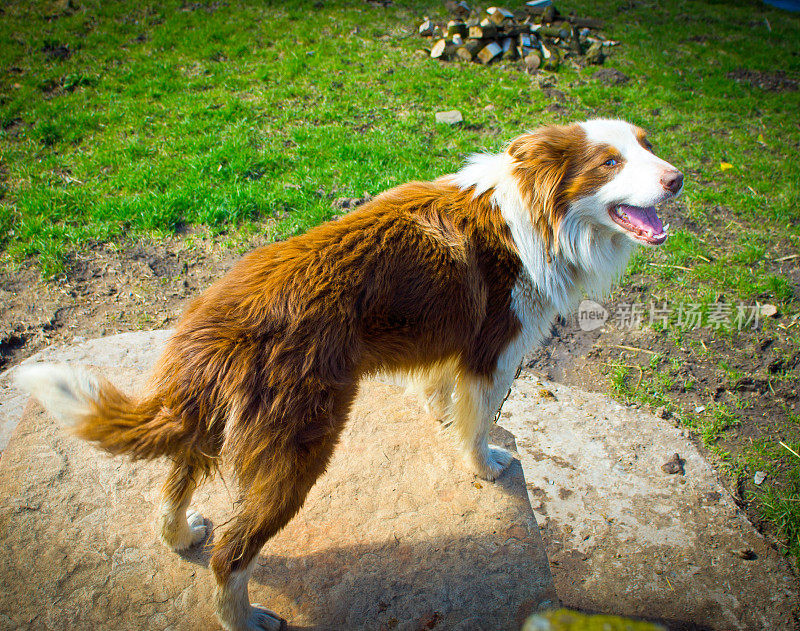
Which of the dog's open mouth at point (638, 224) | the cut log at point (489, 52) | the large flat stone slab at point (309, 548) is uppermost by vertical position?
the dog's open mouth at point (638, 224)

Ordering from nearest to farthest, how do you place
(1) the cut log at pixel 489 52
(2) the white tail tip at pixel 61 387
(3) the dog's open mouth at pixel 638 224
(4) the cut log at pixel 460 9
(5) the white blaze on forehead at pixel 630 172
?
(2) the white tail tip at pixel 61 387 → (5) the white blaze on forehead at pixel 630 172 → (3) the dog's open mouth at pixel 638 224 → (1) the cut log at pixel 489 52 → (4) the cut log at pixel 460 9

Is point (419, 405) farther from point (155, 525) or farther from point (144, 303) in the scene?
point (144, 303)

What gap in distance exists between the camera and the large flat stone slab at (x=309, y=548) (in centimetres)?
240

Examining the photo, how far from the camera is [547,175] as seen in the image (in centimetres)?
275

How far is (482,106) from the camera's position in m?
6.90

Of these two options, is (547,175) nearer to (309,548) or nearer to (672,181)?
(672,181)

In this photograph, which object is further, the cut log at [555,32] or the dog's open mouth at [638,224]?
the cut log at [555,32]

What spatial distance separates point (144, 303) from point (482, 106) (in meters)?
4.68

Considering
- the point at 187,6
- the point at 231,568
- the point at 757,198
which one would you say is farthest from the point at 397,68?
the point at 231,568

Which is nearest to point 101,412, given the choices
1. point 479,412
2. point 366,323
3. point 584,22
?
point 366,323

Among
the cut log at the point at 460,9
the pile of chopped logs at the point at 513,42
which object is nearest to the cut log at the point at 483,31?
the pile of chopped logs at the point at 513,42

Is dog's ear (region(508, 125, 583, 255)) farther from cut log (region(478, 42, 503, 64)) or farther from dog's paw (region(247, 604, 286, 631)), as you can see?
cut log (region(478, 42, 503, 64))

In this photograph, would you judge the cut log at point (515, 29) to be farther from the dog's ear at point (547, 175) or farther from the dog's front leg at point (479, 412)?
the dog's front leg at point (479, 412)

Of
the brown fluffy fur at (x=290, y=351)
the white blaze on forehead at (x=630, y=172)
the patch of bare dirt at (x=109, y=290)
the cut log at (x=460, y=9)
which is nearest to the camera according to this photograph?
the brown fluffy fur at (x=290, y=351)
